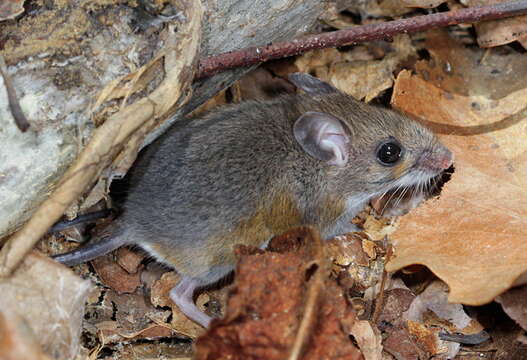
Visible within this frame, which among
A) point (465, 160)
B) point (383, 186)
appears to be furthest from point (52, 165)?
point (465, 160)

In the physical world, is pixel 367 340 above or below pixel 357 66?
below

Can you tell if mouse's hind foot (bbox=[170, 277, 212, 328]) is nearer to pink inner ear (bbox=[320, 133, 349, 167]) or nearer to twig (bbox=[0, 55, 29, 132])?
pink inner ear (bbox=[320, 133, 349, 167])

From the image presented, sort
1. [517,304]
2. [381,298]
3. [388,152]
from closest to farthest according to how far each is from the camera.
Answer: [517,304], [381,298], [388,152]

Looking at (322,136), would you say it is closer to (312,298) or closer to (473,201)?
(473,201)

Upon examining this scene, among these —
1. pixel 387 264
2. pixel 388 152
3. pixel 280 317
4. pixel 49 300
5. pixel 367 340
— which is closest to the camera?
pixel 280 317

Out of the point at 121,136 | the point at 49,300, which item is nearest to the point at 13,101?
the point at 121,136

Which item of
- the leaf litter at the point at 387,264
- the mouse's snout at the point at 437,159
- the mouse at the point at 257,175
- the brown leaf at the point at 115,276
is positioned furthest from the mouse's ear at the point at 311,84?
the brown leaf at the point at 115,276

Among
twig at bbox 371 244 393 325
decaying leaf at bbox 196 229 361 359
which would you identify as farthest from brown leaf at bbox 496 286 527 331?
decaying leaf at bbox 196 229 361 359
